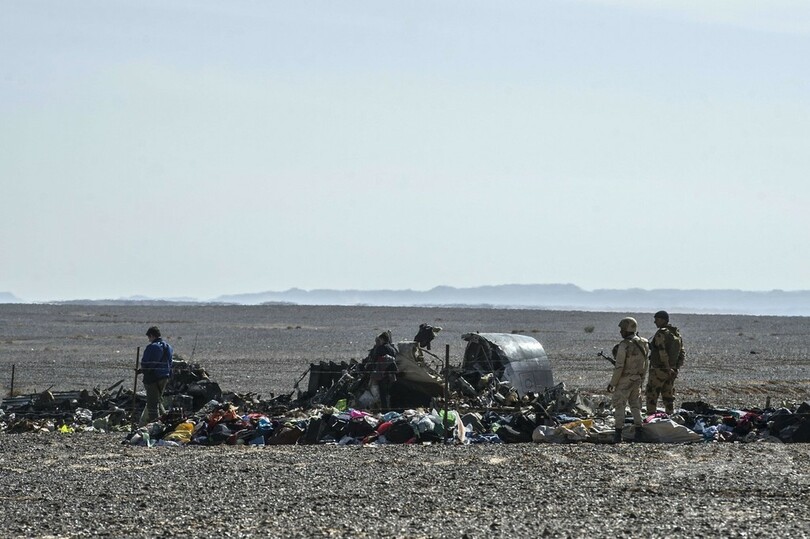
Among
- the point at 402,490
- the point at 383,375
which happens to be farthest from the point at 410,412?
the point at 402,490

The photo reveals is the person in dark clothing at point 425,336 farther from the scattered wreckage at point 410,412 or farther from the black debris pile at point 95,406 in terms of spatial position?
the black debris pile at point 95,406

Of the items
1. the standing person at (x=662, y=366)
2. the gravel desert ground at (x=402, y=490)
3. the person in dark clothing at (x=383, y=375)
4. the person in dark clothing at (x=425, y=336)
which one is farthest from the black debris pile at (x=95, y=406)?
the standing person at (x=662, y=366)

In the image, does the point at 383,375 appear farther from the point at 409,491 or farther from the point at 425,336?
the point at 409,491

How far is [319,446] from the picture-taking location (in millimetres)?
16719

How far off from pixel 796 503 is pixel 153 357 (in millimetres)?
10879

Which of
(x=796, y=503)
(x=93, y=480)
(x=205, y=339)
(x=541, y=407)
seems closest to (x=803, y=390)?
(x=541, y=407)

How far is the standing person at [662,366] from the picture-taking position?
64.0 feet

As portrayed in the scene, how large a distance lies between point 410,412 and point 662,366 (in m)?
4.41

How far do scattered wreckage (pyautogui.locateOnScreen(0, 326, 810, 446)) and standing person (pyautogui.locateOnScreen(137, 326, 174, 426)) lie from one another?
346 mm

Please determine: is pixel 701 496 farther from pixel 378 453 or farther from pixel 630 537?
pixel 378 453

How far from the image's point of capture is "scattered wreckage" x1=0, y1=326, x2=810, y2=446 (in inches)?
675

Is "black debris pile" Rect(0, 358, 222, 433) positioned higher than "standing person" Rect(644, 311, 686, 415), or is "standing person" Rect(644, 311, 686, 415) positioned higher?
"standing person" Rect(644, 311, 686, 415)

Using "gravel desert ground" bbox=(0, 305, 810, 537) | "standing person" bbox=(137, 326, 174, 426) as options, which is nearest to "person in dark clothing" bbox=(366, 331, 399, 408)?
"standing person" bbox=(137, 326, 174, 426)

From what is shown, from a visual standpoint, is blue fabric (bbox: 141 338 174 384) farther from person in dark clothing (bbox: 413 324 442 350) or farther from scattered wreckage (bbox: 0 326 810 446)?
person in dark clothing (bbox: 413 324 442 350)
